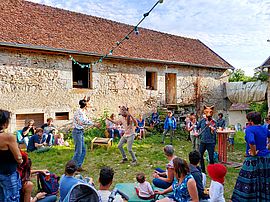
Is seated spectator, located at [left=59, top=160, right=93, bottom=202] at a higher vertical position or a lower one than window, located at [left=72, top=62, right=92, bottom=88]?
lower

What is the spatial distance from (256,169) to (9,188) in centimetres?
353

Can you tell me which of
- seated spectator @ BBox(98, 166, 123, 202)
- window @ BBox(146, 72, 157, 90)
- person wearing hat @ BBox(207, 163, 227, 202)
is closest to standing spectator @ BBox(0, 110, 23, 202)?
seated spectator @ BBox(98, 166, 123, 202)

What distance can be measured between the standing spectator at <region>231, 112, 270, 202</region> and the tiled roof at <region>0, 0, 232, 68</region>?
8317mm

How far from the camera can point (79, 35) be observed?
11633 millimetres

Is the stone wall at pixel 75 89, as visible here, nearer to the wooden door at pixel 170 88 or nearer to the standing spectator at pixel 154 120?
the wooden door at pixel 170 88

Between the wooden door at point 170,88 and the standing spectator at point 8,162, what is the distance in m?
12.3

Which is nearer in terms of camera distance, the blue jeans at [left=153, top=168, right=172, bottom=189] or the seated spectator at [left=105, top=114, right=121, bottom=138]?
the blue jeans at [left=153, top=168, right=172, bottom=189]

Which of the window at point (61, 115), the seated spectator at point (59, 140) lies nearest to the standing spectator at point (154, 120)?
the window at point (61, 115)

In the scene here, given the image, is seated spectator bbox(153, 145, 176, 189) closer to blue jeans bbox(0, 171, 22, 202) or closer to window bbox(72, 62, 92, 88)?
blue jeans bbox(0, 171, 22, 202)

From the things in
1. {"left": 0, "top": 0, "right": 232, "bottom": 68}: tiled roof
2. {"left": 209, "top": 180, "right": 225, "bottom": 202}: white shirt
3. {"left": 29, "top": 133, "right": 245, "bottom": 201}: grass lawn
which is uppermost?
{"left": 0, "top": 0, "right": 232, "bottom": 68}: tiled roof

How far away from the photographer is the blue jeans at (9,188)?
117 inches

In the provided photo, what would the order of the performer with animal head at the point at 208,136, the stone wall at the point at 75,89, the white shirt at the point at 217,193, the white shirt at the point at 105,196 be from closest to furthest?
the white shirt at the point at 105,196
the white shirt at the point at 217,193
the performer with animal head at the point at 208,136
the stone wall at the point at 75,89

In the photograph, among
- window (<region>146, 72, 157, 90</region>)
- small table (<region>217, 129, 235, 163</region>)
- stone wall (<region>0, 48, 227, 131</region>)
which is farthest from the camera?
window (<region>146, 72, 157, 90</region>)

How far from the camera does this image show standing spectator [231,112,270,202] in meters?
3.79
